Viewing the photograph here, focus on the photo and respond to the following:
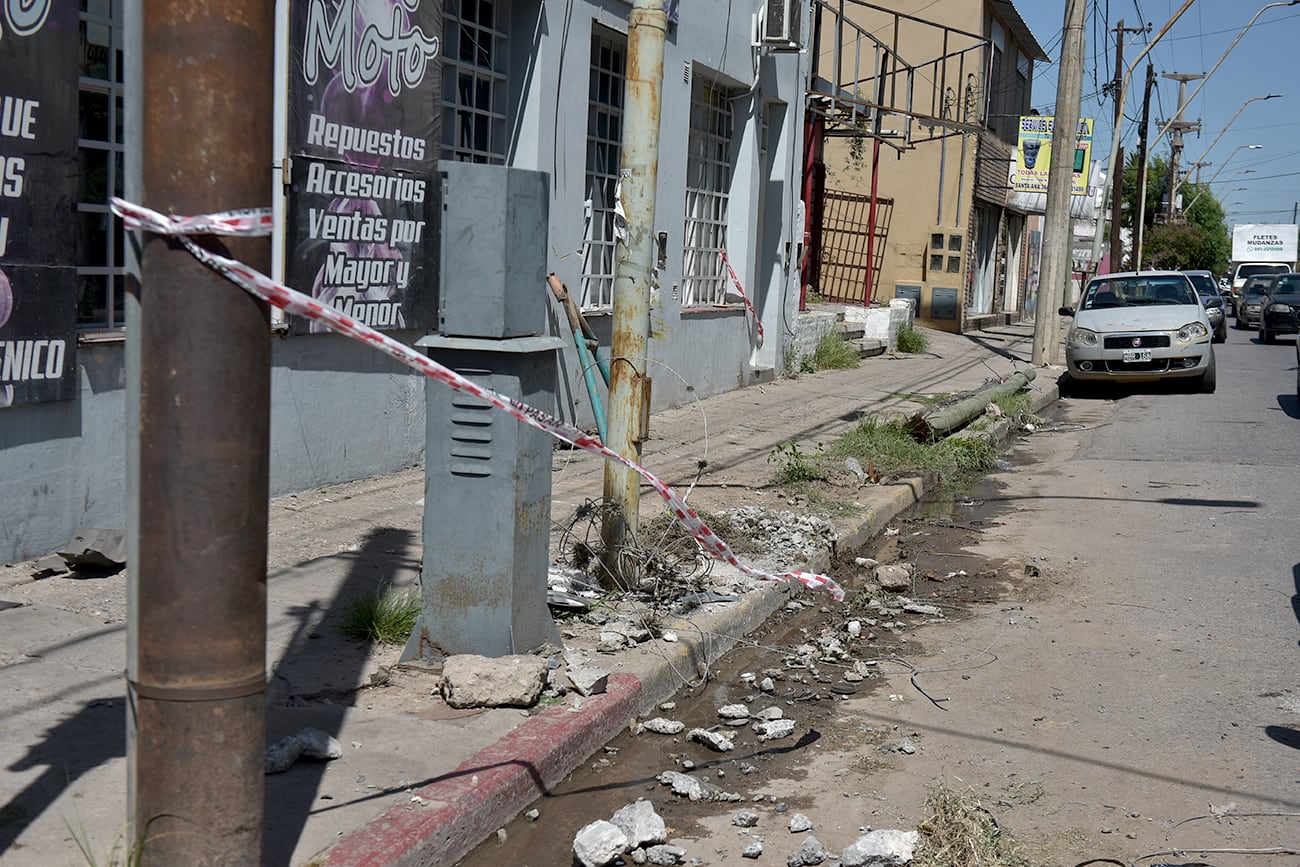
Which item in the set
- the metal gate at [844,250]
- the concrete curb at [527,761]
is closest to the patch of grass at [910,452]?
the concrete curb at [527,761]

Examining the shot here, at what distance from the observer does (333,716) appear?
4473mm

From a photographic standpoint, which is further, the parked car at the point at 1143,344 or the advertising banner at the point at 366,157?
the parked car at the point at 1143,344

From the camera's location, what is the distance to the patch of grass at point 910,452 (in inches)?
417

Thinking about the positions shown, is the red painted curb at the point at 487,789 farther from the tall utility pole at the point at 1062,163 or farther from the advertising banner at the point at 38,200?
the tall utility pole at the point at 1062,163

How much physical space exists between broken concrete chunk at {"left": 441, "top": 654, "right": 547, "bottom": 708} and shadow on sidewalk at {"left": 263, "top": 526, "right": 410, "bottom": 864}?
39 cm

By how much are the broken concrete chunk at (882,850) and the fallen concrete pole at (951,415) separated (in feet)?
27.4

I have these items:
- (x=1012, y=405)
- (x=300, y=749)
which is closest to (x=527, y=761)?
(x=300, y=749)

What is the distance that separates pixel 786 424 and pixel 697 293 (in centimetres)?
255

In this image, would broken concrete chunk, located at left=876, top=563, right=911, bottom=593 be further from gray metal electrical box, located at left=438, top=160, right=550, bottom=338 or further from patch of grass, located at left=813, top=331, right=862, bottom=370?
patch of grass, located at left=813, top=331, right=862, bottom=370

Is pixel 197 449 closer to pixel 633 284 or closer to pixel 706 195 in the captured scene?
pixel 633 284

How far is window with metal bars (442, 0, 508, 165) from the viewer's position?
9445 millimetres

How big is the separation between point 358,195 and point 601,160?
397 cm

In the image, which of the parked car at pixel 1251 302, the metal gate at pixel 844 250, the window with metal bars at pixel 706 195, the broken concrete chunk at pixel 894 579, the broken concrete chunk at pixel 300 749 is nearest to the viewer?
the broken concrete chunk at pixel 300 749

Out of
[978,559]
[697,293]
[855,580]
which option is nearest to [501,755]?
[855,580]
